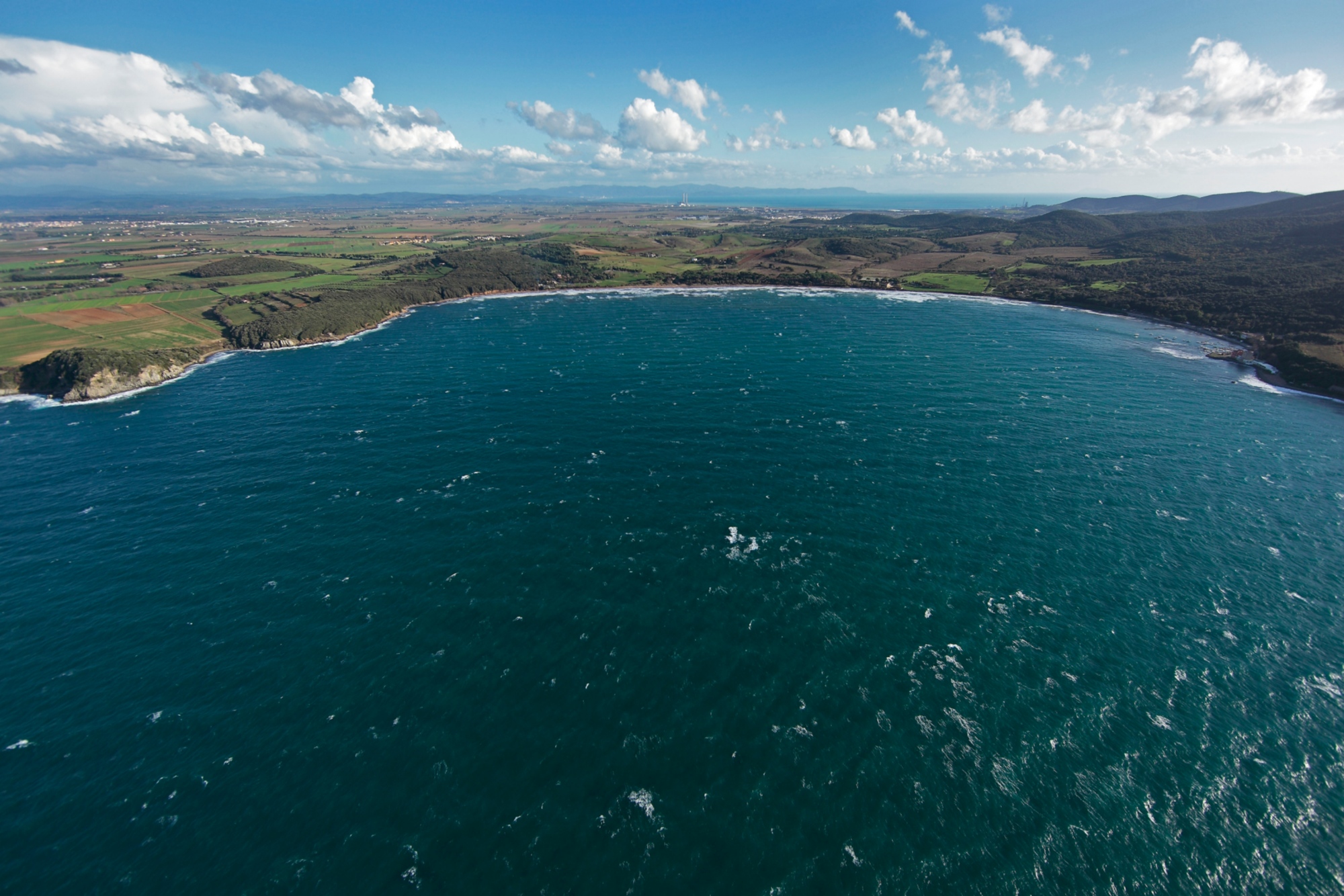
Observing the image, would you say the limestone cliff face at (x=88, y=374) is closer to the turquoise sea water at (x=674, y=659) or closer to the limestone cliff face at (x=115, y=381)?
the limestone cliff face at (x=115, y=381)

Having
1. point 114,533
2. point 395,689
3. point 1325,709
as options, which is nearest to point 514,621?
point 395,689

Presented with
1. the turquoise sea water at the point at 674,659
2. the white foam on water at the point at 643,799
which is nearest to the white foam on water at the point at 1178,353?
the turquoise sea water at the point at 674,659

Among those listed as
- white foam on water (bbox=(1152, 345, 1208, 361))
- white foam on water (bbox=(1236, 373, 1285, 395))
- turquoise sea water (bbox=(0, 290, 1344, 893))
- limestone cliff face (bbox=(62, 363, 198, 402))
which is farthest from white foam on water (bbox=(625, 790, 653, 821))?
white foam on water (bbox=(1152, 345, 1208, 361))

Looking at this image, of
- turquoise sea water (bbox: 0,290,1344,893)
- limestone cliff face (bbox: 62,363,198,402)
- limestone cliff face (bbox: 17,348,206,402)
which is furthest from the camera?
limestone cliff face (bbox: 17,348,206,402)

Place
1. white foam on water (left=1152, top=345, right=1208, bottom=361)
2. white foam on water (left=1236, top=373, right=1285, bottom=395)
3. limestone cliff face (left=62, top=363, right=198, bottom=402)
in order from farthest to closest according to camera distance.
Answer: white foam on water (left=1152, top=345, right=1208, bottom=361) → white foam on water (left=1236, top=373, right=1285, bottom=395) → limestone cliff face (left=62, top=363, right=198, bottom=402)

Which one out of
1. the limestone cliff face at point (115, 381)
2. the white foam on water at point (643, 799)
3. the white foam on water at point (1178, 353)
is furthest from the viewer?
the white foam on water at point (1178, 353)

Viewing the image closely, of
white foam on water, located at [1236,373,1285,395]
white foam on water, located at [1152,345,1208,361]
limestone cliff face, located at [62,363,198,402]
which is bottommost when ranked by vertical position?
limestone cliff face, located at [62,363,198,402]

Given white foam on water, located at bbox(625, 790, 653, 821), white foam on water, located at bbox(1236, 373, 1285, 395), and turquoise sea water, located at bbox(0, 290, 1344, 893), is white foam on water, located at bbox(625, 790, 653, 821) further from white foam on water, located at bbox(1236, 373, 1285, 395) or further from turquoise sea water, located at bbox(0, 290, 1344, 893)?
white foam on water, located at bbox(1236, 373, 1285, 395)

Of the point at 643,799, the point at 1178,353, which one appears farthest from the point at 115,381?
the point at 1178,353

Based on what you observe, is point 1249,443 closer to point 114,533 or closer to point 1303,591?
point 1303,591
